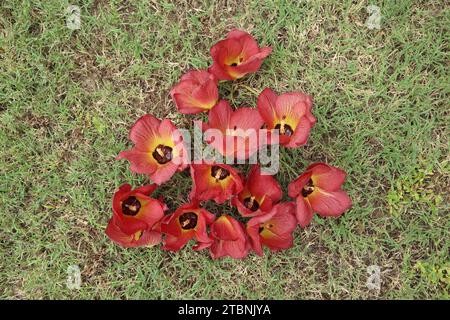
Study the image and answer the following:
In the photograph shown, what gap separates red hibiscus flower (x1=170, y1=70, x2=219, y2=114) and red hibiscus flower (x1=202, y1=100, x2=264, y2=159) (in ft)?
0.24

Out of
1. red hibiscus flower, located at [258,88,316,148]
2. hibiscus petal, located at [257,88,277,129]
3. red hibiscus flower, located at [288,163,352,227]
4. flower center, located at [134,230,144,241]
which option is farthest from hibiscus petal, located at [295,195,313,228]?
flower center, located at [134,230,144,241]

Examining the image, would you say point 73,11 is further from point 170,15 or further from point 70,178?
point 70,178

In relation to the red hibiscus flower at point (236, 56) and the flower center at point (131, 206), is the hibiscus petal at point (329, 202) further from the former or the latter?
the flower center at point (131, 206)

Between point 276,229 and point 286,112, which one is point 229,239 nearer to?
point 276,229

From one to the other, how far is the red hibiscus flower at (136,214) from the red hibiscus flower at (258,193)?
1.11 ft

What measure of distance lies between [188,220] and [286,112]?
0.61 meters

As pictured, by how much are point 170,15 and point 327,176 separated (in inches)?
40.7

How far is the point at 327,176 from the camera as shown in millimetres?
2074

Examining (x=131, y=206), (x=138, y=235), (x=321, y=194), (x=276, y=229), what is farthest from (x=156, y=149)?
(x=321, y=194)

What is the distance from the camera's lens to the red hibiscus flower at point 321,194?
6.75 feet

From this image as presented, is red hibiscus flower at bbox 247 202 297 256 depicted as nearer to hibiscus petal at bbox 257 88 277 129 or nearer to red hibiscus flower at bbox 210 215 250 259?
red hibiscus flower at bbox 210 215 250 259

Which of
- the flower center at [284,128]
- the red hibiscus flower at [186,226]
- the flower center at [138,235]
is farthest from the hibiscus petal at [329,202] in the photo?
the flower center at [138,235]

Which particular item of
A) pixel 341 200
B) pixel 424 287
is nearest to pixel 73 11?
pixel 341 200

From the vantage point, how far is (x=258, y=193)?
83.7 inches
